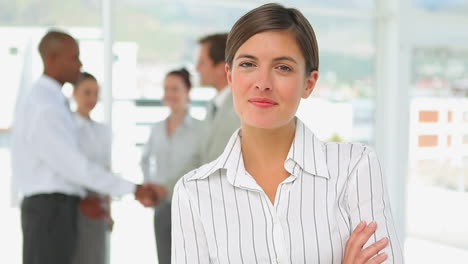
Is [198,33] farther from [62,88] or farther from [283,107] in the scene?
[283,107]

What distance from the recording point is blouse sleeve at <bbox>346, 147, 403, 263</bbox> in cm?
156

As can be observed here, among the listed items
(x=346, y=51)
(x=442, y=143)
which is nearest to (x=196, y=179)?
(x=346, y=51)

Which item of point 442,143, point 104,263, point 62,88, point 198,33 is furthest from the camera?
point 442,143

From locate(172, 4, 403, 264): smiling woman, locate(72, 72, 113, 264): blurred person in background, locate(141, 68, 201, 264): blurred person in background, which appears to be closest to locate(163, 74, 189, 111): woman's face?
locate(141, 68, 201, 264): blurred person in background

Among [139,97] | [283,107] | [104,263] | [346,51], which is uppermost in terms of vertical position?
[346,51]

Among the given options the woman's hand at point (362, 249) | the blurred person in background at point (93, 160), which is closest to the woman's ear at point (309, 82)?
the woman's hand at point (362, 249)

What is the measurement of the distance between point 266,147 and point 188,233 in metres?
0.28

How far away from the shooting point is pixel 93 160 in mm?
4445

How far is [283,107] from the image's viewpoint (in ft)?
4.89

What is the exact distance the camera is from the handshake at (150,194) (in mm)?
4516

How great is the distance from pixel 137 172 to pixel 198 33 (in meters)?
1.19

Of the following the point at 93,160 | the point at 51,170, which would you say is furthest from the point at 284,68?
the point at 93,160

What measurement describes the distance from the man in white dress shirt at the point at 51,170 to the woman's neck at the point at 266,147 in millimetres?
2289

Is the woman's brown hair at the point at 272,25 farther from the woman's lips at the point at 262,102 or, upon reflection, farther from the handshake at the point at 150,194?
the handshake at the point at 150,194
